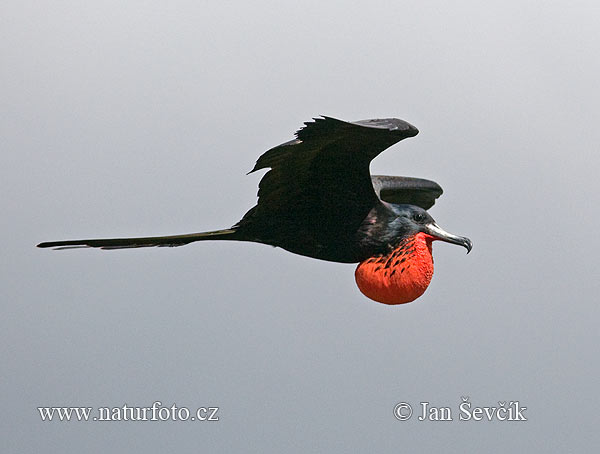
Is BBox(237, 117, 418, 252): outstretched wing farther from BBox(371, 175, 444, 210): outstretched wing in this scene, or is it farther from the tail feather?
BBox(371, 175, 444, 210): outstretched wing

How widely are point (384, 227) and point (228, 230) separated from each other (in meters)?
1.18

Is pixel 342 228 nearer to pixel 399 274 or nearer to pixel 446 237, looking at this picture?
pixel 399 274

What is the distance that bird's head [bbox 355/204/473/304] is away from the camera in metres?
8.13

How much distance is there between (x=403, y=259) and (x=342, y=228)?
1.67ft

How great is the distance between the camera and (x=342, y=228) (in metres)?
8.20

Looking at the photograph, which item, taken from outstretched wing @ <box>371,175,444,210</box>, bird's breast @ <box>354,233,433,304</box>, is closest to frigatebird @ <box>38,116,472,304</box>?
bird's breast @ <box>354,233,433,304</box>

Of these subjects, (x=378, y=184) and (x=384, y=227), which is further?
(x=378, y=184)

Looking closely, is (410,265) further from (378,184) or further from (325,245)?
(378,184)

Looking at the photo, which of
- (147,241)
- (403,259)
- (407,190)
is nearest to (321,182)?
(403,259)

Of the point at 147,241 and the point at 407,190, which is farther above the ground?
the point at 407,190

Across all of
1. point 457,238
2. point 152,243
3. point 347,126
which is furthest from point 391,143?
point 152,243

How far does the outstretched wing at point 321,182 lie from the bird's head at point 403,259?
0.28 metres

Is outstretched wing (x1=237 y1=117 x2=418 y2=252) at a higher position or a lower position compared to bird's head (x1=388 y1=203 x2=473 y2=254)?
higher

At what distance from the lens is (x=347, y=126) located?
730 cm
